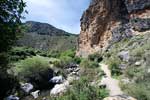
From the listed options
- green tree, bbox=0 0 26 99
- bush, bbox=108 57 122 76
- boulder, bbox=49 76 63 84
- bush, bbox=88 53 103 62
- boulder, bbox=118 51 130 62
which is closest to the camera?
green tree, bbox=0 0 26 99

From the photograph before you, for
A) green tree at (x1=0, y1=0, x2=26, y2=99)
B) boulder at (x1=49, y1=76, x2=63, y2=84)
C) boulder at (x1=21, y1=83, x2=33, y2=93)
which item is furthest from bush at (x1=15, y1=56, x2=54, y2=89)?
green tree at (x1=0, y1=0, x2=26, y2=99)

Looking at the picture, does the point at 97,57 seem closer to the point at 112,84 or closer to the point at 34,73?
the point at 34,73

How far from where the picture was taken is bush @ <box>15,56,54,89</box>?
44.0 m

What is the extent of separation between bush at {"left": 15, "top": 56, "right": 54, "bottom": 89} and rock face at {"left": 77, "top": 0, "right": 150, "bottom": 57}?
17.8 m

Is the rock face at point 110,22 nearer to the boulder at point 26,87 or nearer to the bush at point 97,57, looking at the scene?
the bush at point 97,57

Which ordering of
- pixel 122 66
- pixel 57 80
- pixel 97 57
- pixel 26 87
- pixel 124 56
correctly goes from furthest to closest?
pixel 97 57 < pixel 57 80 < pixel 124 56 < pixel 26 87 < pixel 122 66

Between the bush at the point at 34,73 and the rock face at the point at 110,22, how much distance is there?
17763mm

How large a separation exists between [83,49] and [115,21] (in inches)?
507

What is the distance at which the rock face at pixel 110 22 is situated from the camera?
55778mm

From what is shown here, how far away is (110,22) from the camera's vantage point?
6562 cm

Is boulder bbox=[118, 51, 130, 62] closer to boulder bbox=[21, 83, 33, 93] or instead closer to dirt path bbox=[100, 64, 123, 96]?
dirt path bbox=[100, 64, 123, 96]

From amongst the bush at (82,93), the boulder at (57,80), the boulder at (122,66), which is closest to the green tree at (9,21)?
the bush at (82,93)

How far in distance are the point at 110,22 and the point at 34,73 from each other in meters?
26.6

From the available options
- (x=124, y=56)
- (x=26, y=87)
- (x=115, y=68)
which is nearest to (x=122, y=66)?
(x=115, y=68)
